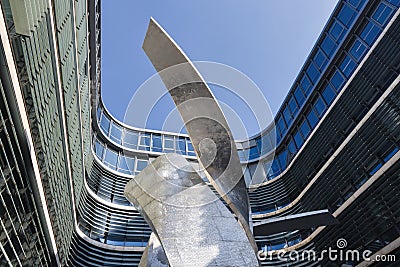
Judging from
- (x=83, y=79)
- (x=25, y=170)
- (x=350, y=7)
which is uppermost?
(x=350, y=7)

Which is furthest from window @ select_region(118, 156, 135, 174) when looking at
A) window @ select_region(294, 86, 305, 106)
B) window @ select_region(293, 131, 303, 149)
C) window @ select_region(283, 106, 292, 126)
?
window @ select_region(294, 86, 305, 106)

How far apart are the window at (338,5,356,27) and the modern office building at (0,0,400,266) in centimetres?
10

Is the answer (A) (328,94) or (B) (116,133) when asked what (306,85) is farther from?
(B) (116,133)

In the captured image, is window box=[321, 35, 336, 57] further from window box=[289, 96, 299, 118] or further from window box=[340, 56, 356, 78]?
window box=[289, 96, 299, 118]

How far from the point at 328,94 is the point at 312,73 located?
11.4 ft

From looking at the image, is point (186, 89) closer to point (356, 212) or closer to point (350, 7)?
point (356, 212)

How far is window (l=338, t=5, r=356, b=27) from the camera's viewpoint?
79.7 ft

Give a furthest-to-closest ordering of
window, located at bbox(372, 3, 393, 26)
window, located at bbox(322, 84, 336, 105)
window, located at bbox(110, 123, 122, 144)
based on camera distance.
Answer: window, located at bbox(110, 123, 122, 144), window, located at bbox(322, 84, 336, 105), window, located at bbox(372, 3, 393, 26)

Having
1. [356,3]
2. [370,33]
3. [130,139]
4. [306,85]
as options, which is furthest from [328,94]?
[130,139]

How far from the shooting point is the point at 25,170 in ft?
36.7

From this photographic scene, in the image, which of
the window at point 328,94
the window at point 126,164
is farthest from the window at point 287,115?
the window at point 126,164

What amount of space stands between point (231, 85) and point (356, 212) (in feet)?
40.3

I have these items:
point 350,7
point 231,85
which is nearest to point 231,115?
point 231,85

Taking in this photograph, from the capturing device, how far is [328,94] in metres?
25.3
